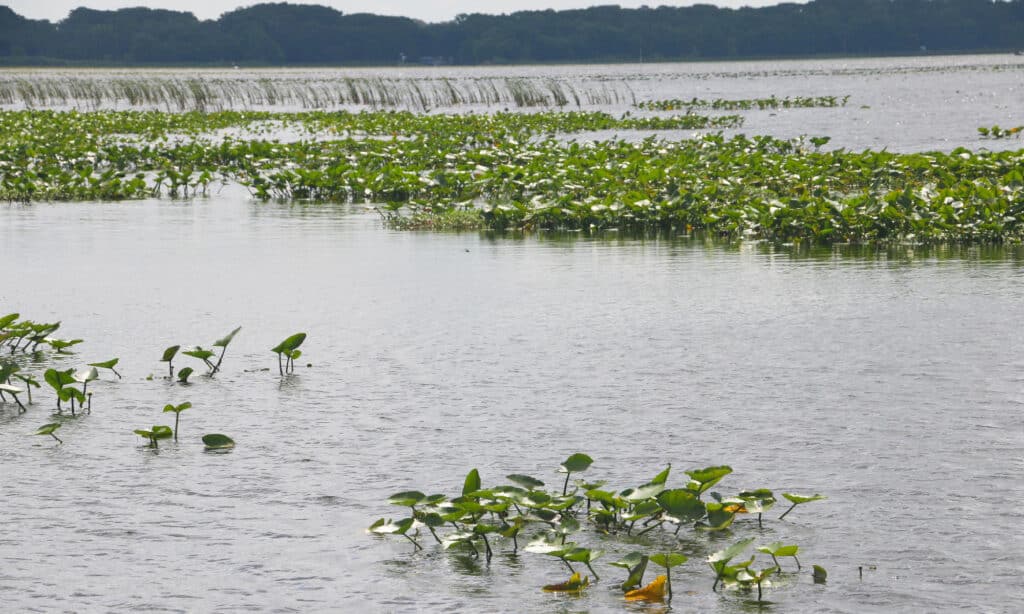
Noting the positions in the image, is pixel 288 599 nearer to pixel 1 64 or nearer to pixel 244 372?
pixel 244 372

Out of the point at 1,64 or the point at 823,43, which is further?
the point at 823,43

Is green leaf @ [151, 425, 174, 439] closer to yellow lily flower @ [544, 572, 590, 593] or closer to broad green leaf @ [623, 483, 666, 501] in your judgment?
broad green leaf @ [623, 483, 666, 501]

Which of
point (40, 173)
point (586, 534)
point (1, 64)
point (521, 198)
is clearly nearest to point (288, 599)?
point (586, 534)

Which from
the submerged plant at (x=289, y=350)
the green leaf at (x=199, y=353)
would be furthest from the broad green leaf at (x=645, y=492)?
the green leaf at (x=199, y=353)

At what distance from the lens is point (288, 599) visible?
15.3 ft

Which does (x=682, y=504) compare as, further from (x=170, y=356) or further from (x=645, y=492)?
(x=170, y=356)

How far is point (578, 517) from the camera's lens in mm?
5566

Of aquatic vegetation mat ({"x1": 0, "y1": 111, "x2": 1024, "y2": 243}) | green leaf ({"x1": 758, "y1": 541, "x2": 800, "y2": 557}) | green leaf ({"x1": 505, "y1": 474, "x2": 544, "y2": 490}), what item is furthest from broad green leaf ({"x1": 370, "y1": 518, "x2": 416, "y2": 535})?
aquatic vegetation mat ({"x1": 0, "y1": 111, "x2": 1024, "y2": 243})

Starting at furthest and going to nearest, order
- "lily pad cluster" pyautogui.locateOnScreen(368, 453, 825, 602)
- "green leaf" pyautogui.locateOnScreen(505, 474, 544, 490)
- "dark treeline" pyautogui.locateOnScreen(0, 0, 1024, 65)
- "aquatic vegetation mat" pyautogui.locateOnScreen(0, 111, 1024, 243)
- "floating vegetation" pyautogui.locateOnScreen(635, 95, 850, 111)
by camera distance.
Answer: "dark treeline" pyautogui.locateOnScreen(0, 0, 1024, 65)
"floating vegetation" pyautogui.locateOnScreen(635, 95, 850, 111)
"aquatic vegetation mat" pyautogui.locateOnScreen(0, 111, 1024, 243)
"green leaf" pyautogui.locateOnScreen(505, 474, 544, 490)
"lily pad cluster" pyautogui.locateOnScreen(368, 453, 825, 602)

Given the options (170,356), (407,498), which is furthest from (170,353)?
(407,498)

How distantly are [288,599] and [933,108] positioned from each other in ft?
169

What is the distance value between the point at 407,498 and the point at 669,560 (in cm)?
114

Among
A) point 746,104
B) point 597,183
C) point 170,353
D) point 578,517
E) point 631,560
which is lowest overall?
point 578,517

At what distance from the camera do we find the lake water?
4875 millimetres
